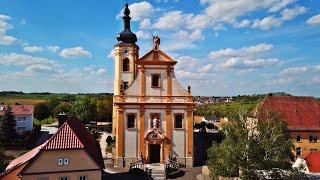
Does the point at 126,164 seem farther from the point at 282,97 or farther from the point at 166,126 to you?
the point at 282,97

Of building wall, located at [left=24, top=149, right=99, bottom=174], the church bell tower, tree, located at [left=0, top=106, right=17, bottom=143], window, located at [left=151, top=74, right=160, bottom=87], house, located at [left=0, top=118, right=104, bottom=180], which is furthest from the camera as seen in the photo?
tree, located at [left=0, top=106, right=17, bottom=143]

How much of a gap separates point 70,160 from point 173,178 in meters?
11.0

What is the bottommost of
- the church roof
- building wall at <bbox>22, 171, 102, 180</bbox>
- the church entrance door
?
building wall at <bbox>22, 171, 102, 180</bbox>

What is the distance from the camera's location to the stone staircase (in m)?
35.8

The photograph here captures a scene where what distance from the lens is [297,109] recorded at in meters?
44.1

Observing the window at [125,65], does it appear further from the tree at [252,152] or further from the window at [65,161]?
the tree at [252,152]

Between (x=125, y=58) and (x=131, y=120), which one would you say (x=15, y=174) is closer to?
(x=131, y=120)

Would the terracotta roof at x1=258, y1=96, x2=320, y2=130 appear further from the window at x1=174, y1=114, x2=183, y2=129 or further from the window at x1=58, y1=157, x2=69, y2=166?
the window at x1=58, y1=157, x2=69, y2=166

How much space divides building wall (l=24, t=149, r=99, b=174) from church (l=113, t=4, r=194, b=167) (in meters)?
10.5

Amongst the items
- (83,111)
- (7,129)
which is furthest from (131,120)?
(83,111)

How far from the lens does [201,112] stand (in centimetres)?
11781

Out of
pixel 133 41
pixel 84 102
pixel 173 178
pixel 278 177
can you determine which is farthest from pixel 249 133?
pixel 84 102

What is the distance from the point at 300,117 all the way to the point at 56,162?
27.5m

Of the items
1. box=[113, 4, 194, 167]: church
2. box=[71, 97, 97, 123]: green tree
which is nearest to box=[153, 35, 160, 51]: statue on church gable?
box=[113, 4, 194, 167]: church
